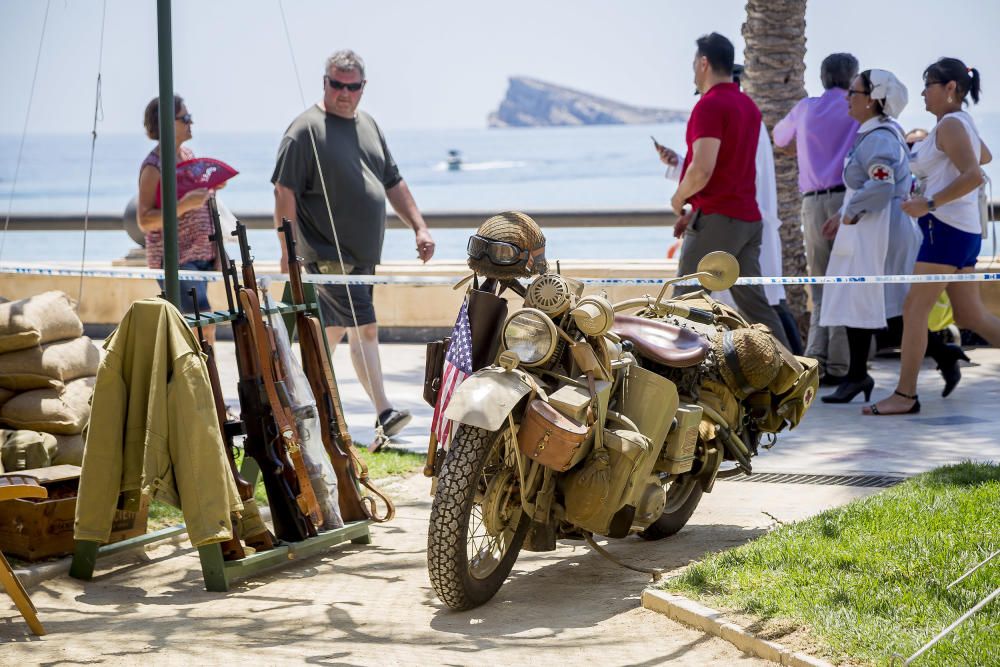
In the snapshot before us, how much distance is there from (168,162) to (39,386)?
1.41 metres

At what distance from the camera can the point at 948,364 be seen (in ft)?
30.4

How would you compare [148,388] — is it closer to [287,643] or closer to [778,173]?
[287,643]

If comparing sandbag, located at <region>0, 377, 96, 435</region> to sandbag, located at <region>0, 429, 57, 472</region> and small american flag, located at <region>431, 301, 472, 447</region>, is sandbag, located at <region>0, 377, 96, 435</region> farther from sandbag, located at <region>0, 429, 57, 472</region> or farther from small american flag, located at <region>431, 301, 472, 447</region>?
small american flag, located at <region>431, 301, 472, 447</region>

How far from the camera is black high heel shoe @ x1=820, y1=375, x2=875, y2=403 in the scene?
9078mm

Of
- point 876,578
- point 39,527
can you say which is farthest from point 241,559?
point 876,578

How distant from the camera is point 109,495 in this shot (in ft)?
17.5

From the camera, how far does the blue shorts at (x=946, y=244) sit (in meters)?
8.33

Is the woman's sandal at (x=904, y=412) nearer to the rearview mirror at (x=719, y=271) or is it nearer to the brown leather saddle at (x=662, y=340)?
the rearview mirror at (x=719, y=271)

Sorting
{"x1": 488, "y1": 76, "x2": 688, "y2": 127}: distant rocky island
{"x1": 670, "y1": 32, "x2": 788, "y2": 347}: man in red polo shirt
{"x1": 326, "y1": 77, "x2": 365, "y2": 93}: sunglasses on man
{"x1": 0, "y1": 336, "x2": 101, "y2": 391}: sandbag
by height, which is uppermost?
{"x1": 488, "y1": 76, "x2": 688, "y2": 127}: distant rocky island

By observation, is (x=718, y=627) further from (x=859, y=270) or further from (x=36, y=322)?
(x=859, y=270)

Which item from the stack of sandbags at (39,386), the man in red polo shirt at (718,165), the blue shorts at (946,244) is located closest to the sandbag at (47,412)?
the stack of sandbags at (39,386)

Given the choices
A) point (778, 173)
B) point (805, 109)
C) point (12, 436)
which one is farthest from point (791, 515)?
point (778, 173)

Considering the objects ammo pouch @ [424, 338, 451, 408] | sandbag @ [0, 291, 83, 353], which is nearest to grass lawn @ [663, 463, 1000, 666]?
ammo pouch @ [424, 338, 451, 408]

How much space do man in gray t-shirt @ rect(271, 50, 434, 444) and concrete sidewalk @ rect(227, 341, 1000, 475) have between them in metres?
0.64
